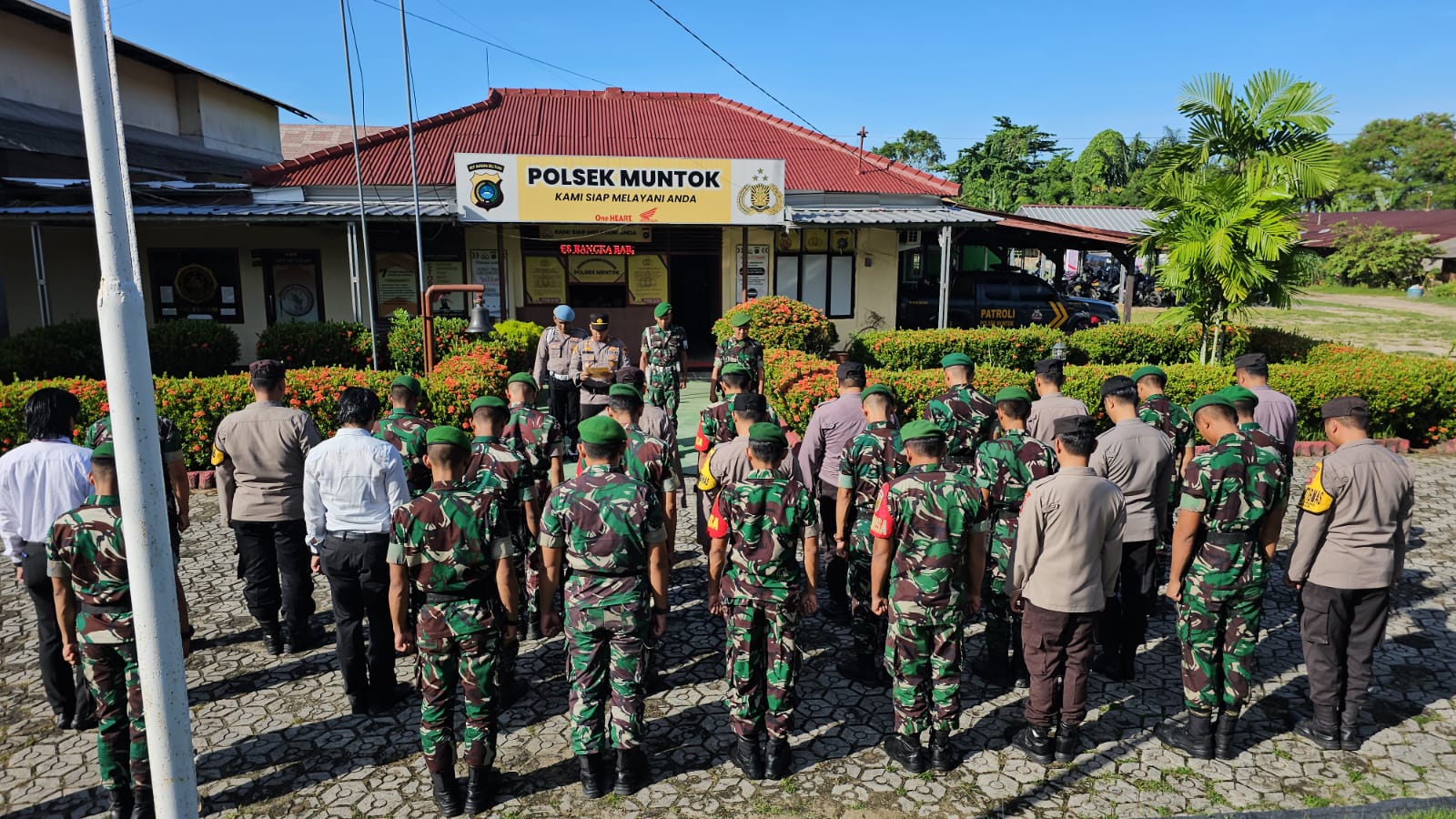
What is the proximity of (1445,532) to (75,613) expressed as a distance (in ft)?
33.8

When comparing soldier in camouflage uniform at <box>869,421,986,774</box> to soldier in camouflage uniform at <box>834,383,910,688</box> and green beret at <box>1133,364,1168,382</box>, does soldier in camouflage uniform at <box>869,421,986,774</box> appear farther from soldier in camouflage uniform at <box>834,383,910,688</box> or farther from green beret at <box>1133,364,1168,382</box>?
green beret at <box>1133,364,1168,382</box>

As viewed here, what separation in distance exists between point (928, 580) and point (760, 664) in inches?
36.3

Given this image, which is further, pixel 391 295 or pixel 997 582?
pixel 391 295

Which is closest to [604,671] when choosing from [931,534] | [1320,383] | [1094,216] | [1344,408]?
[931,534]

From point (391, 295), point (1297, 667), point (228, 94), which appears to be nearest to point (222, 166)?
point (228, 94)

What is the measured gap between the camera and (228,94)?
890 inches

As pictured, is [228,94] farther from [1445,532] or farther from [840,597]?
[1445,532]

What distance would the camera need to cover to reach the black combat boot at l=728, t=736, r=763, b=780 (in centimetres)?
418

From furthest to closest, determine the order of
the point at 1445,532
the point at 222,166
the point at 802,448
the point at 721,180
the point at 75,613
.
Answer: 1. the point at 222,166
2. the point at 721,180
3. the point at 1445,532
4. the point at 802,448
5. the point at 75,613

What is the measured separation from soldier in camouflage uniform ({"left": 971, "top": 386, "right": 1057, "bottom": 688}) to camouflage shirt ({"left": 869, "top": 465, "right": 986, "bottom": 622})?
0.82m

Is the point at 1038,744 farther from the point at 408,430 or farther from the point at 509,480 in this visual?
the point at 408,430

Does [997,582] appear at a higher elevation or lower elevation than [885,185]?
lower

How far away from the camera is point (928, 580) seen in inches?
162

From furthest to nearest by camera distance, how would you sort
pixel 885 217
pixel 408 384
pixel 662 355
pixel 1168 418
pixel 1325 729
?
pixel 885 217, pixel 662 355, pixel 1168 418, pixel 408 384, pixel 1325 729
